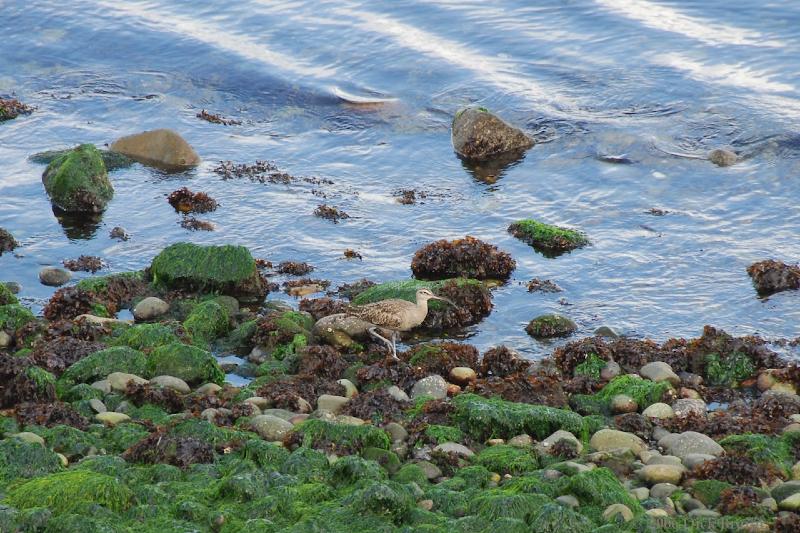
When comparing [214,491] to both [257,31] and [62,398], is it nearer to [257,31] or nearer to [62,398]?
[62,398]

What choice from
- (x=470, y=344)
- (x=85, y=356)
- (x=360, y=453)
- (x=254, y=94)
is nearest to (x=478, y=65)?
(x=254, y=94)

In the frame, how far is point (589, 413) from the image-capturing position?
10.7 m

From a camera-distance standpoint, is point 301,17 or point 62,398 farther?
point 301,17

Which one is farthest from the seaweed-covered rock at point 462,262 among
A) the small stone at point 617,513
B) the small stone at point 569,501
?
the small stone at point 617,513

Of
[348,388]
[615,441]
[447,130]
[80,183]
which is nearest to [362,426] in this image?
Answer: [348,388]

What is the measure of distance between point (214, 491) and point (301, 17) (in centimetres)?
2218

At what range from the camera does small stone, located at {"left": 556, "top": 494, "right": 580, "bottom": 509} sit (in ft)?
26.0

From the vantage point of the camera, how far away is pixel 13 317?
12.6 metres

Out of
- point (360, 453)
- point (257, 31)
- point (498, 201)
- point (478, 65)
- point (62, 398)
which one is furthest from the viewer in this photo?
point (257, 31)

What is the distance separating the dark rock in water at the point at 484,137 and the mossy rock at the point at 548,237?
12.3 ft

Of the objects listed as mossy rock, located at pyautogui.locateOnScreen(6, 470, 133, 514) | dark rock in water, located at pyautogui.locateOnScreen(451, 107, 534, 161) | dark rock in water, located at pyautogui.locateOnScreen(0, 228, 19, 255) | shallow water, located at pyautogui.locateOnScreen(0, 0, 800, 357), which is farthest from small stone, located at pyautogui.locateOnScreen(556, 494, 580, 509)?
dark rock in water, located at pyautogui.locateOnScreen(451, 107, 534, 161)

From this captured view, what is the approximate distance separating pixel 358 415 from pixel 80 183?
29.4ft

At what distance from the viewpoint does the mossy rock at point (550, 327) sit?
1330cm

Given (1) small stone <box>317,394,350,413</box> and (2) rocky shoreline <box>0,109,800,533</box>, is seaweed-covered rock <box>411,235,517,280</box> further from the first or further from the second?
(1) small stone <box>317,394,350,413</box>
